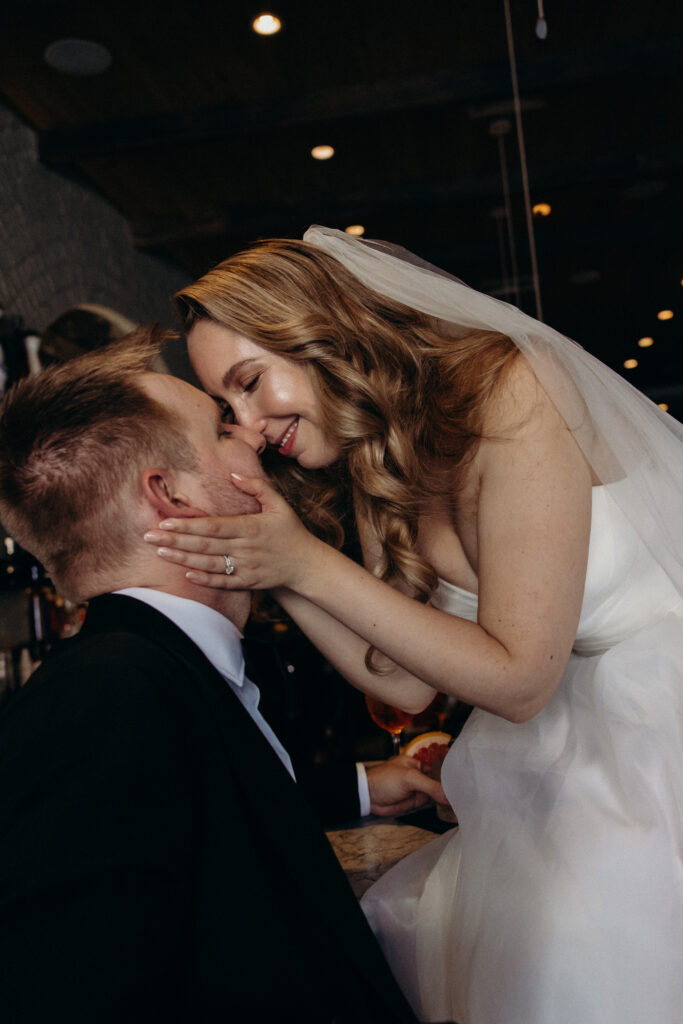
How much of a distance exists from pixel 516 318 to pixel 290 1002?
3.72 feet

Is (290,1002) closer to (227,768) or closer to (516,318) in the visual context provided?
(227,768)

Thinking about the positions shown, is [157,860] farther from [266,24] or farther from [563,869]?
[266,24]

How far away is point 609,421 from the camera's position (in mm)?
1431

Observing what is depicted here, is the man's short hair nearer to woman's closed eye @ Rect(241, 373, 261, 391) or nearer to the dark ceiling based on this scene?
woman's closed eye @ Rect(241, 373, 261, 391)

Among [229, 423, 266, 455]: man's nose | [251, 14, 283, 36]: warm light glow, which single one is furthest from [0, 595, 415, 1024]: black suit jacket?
[251, 14, 283, 36]: warm light glow

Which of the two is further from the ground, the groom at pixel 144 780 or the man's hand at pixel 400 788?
the groom at pixel 144 780

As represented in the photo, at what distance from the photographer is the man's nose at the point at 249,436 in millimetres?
1305

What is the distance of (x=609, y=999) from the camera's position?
1.06 meters

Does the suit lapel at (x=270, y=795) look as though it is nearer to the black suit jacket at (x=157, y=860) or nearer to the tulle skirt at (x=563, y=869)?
the black suit jacket at (x=157, y=860)

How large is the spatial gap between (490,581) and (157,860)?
729 millimetres

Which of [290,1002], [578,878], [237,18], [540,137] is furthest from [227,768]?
[540,137]

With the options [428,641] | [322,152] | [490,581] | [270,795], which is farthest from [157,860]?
[322,152]

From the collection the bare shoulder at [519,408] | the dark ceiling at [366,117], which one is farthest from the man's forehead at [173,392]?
the dark ceiling at [366,117]

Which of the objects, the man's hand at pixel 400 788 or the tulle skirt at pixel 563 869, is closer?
the tulle skirt at pixel 563 869
